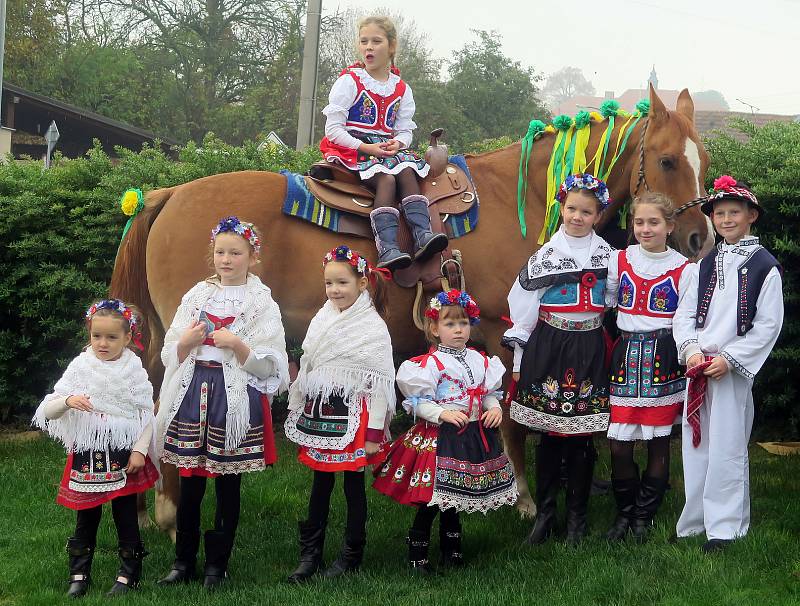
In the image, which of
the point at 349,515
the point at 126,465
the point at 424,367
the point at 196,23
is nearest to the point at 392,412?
the point at 424,367

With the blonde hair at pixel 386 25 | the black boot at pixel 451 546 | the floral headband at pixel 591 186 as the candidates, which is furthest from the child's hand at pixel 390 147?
the black boot at pixel 451 546

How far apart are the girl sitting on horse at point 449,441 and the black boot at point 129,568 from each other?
115 cm

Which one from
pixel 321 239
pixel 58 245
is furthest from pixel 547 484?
pixel 58 245

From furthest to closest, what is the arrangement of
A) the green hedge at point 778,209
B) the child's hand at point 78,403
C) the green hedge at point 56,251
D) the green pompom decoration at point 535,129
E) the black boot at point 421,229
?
the green hedge at point 56,251 → the green hedge at point 778,209 → the green pompom decoration at point 535,129 → the black boot at point 421,229 → the child's hand at point 78,403

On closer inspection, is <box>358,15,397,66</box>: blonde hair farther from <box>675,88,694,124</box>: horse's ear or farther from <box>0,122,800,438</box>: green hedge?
<box>0,122,800,438</box>: green hedge

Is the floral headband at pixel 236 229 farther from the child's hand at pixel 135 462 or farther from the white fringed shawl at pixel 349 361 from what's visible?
the child's hand at pixel 135 462

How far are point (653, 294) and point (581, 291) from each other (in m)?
0.34

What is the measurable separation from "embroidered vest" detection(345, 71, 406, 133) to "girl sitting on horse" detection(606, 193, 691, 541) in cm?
155

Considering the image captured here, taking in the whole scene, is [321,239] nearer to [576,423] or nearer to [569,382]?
[569,382]

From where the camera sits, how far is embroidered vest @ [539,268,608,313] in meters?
4.27

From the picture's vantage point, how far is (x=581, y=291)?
4277mm

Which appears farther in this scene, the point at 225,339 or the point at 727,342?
the point at 727,342

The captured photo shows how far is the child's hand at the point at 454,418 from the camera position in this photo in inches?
154

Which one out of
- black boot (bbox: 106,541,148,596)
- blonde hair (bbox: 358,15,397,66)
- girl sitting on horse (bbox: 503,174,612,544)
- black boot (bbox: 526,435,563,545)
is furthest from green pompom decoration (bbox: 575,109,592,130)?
black boot (bbox: 106,541,148,596)
